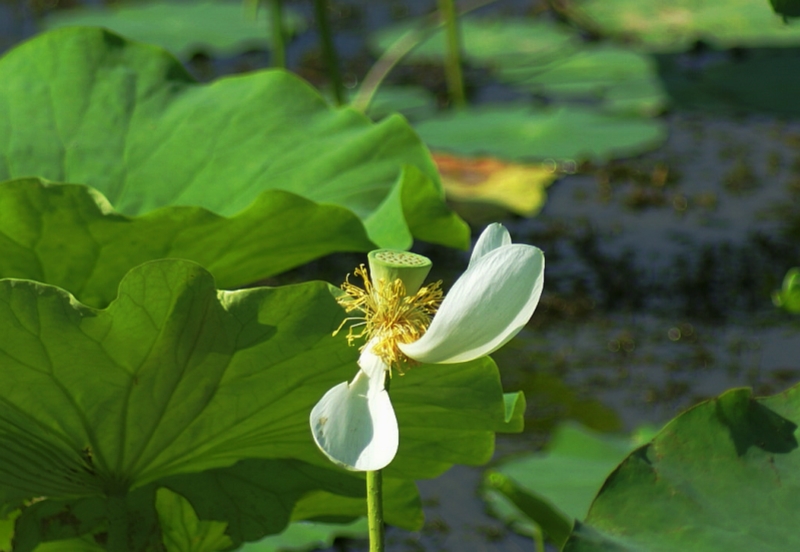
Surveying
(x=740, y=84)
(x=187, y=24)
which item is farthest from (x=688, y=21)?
(x=187, y=24)

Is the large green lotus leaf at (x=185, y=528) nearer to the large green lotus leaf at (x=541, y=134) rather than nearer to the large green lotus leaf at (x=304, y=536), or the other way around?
the large green lotus leaf at (x=304, y=536)

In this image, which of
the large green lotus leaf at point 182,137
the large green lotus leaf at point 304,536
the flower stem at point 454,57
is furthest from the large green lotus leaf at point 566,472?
the flower stem at point 454,57

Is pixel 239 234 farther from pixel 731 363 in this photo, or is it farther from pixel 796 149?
pixel 796 149

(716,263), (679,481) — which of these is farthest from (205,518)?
→ (716,263)

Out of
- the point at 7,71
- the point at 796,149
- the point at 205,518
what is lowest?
the point at 796,149

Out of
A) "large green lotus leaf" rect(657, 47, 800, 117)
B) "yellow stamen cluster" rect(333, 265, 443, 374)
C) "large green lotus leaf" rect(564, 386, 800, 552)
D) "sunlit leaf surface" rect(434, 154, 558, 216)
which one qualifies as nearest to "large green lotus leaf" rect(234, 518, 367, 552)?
"large green lotus leaf" rect(564, 386, 800, 552)
